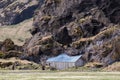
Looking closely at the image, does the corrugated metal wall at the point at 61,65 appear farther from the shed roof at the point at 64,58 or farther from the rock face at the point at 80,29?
the rock face at the point at 80,29

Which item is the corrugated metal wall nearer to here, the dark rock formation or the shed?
the shed

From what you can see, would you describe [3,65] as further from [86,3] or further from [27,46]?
[86,3]

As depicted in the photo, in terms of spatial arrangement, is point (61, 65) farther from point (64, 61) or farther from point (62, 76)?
point (62, 76)

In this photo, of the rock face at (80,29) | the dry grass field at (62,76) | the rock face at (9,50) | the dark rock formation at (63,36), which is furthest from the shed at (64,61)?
the dry grass field at (62,76)

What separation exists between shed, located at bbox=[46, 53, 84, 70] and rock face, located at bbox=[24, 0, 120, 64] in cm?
284

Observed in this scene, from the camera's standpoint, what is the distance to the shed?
14490 centimetres

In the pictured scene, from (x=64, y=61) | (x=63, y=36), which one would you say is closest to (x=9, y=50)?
(x=63, y=36)

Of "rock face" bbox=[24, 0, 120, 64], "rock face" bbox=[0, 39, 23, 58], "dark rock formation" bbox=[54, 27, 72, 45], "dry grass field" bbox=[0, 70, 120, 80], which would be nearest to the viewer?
"dry grass field" bbox=[0, 70, 120, 80]

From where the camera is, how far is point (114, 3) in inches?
6442

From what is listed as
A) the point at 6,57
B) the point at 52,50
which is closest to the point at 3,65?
the point at 6,57

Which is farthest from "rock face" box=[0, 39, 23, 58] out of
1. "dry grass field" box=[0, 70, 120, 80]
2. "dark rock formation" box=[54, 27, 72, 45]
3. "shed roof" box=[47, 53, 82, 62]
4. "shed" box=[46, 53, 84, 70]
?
"dry grass field" box=[0, 70, 120, 80]

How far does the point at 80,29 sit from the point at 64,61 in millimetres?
18350

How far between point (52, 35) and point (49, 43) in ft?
28.5

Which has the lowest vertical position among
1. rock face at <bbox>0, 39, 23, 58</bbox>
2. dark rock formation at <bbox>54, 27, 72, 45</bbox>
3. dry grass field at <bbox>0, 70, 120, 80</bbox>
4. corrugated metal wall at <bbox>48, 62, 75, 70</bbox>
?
corrugated metal wall at <bbox>48, 62, 75, 70</bbox>
